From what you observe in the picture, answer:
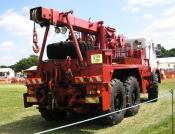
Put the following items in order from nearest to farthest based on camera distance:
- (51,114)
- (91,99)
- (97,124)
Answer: (91,99)
(97,124)
(51,114)

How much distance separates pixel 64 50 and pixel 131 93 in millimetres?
2549

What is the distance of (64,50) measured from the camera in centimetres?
1147

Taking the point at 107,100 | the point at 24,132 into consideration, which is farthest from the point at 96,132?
the point at 24,132

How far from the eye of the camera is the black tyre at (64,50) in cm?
Answer: 1134

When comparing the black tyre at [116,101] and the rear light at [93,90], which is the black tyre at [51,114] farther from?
A: the rear light at [93,90]

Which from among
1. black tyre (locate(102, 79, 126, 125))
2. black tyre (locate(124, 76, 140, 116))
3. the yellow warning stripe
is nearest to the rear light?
the yellow warning stripe

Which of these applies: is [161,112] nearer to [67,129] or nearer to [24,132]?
[67,129]

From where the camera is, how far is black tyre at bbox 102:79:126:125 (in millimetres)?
10773

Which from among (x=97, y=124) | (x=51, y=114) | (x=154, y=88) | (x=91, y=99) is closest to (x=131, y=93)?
(x=97, y=124)

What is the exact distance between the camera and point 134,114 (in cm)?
1286

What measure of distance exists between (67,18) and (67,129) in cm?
294

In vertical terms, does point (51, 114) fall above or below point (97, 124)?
above

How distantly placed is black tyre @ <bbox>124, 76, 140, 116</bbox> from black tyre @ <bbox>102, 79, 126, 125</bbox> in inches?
21.7

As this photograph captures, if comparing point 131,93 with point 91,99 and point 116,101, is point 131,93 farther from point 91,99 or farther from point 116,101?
point 91,99
